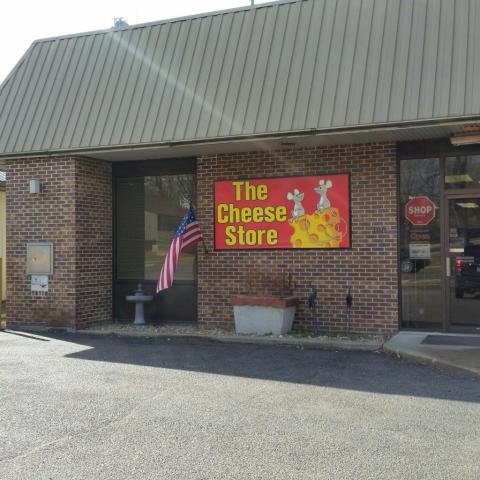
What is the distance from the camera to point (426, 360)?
849 centimetres

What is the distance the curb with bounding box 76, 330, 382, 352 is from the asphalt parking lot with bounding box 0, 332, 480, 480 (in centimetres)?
36

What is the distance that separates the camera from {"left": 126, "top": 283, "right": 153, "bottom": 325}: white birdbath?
1235 cm

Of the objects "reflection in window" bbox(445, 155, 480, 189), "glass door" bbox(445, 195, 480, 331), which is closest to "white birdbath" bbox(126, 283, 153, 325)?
"glass door" bbox(445, 195, 480, 331)

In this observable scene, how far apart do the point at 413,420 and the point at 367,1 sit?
7.47m

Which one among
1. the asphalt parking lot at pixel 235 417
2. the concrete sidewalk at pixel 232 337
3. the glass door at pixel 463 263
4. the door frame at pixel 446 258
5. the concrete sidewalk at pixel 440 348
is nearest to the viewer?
the asphalt parking lot at pixel 235 417

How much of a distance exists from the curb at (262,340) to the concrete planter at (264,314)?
0.34m

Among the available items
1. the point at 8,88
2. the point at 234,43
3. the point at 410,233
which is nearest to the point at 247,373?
the point at 410,233

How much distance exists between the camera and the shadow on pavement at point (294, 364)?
286 inches

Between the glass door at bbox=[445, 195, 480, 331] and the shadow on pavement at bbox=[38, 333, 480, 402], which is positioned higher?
the glass door at bbox=[445, 195, 480, 331]

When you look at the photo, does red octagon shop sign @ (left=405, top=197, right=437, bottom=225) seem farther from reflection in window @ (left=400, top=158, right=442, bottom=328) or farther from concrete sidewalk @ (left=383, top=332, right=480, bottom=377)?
concrete sidewalk @ (left=383, top=332, right=480, bottom=377)

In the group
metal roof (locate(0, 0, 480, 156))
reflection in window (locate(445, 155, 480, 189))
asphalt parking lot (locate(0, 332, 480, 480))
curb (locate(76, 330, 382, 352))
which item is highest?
metal roof (locate(0, 0, 480, 156))

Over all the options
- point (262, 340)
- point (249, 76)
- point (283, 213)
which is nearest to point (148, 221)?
point (283, 213)

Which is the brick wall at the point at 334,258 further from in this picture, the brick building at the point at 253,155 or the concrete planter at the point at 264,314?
the concrete planter at the point at 264,314

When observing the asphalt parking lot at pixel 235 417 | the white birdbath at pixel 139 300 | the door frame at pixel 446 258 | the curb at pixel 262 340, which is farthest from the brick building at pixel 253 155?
the asphalt parking lot at pixel 235 417
